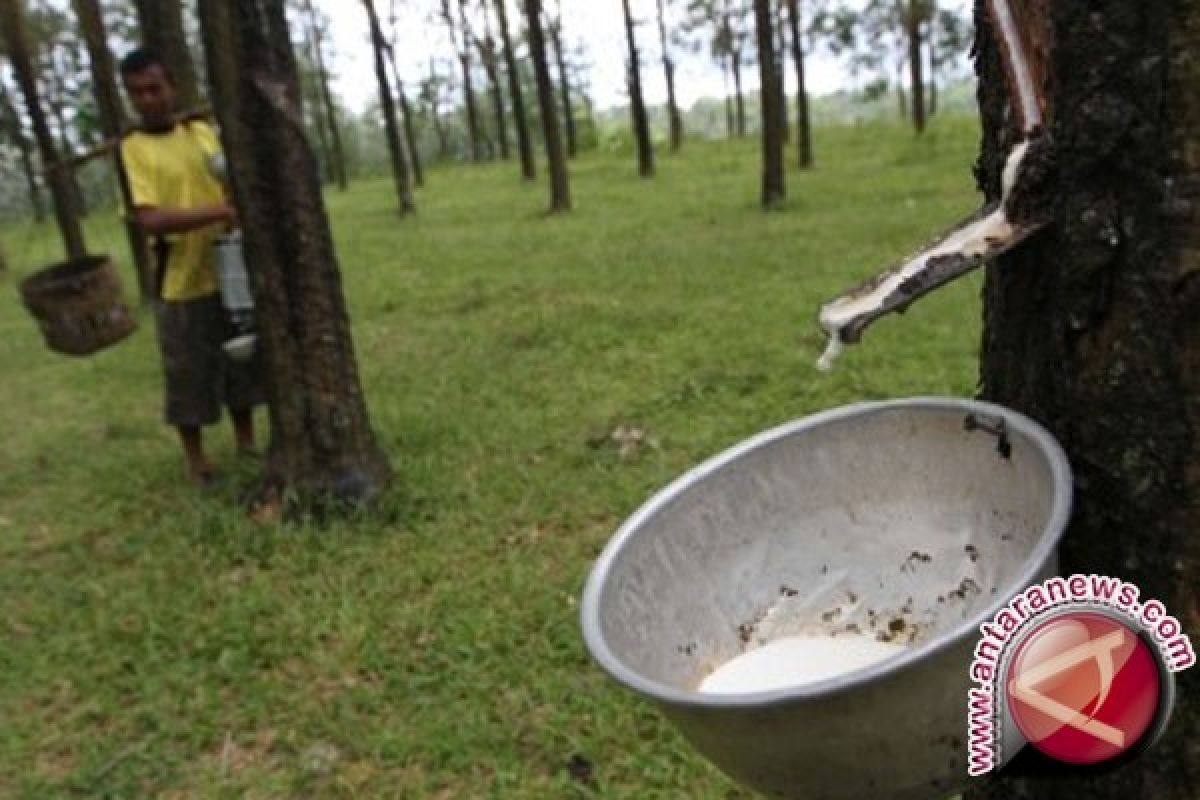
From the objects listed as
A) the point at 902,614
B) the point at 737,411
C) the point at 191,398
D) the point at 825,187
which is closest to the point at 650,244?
the point at 825,187

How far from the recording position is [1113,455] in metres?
1.03

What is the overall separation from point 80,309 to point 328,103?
64.0 feet

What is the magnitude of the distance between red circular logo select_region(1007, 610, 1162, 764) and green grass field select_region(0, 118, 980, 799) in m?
1.51

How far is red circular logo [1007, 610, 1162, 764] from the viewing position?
851mm

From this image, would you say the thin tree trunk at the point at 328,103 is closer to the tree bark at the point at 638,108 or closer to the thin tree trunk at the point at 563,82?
the thin tree trunk at the point at 563,82

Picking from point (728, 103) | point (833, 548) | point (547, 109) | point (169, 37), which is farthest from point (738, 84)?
point (833, 548)

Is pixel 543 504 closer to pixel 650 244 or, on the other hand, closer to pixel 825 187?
pixel 650 244

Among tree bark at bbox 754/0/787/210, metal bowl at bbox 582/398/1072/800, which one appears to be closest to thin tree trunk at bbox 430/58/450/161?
tree bark at bbox 754/0/787/210

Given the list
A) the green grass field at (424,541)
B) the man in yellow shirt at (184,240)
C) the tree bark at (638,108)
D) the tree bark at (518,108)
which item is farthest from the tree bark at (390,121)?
the man in yellow shirt at (184,240)

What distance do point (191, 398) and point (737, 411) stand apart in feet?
6.73

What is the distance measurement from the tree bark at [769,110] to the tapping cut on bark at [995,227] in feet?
30.4

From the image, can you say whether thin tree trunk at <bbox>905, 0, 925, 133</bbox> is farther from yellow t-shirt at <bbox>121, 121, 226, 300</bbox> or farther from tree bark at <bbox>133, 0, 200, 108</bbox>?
yellow t-shirt at <bbox>121, 121, 226, 300</bbox>

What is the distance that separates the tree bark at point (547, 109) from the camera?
444 inches

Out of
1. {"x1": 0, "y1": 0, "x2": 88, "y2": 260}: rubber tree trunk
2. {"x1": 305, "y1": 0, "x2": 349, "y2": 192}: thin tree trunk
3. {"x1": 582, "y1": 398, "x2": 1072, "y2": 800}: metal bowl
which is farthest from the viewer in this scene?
{"x1": 305, "y1": 0, "x2": 349, "y2": 192}: thin tree trunk
